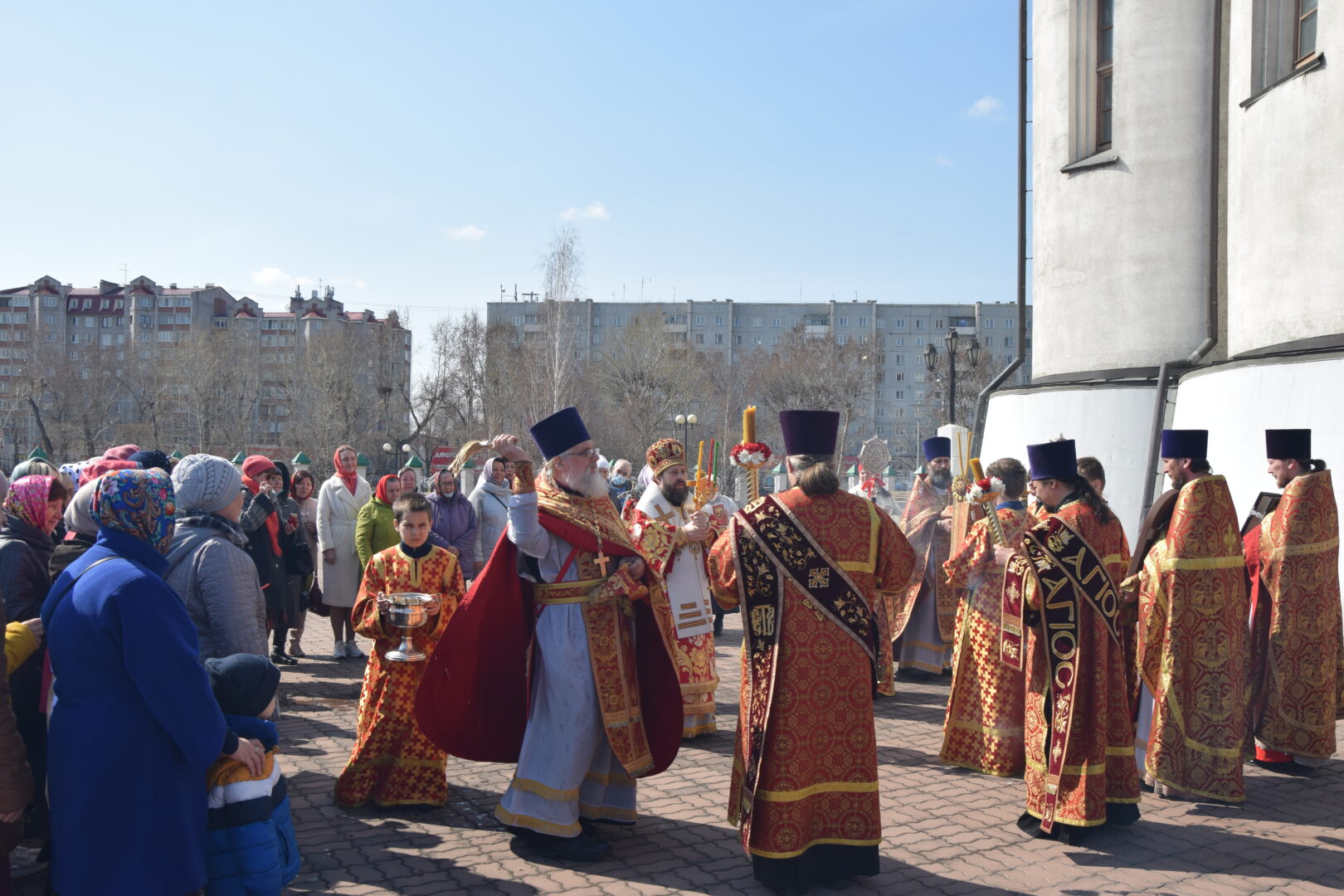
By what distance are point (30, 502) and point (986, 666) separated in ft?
16.8

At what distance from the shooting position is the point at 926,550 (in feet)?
32.9

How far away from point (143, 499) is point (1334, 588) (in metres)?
6.65

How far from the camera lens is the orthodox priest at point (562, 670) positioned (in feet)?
16.2

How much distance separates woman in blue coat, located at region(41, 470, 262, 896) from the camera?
11.0 ft

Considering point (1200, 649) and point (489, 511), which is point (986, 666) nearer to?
point (1200, 649)

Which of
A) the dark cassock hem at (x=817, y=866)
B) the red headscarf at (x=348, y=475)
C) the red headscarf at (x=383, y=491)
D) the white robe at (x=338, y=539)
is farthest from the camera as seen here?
the red headscarf at (x=348, y=475)

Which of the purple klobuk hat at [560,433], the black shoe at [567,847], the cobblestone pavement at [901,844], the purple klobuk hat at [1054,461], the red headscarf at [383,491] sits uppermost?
the purple klobuk hat at [560,433]

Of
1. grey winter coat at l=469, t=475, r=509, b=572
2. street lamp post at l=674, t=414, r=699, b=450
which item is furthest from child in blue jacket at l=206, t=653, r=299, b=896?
street lamp post at l=674, t=414, r=699, b=450

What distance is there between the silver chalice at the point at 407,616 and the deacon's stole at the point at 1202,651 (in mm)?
3989

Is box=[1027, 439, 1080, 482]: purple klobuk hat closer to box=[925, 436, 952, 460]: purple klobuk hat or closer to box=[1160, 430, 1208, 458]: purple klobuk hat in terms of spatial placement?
box=[1160, 430, 1208, 458]: purple klobuk hat

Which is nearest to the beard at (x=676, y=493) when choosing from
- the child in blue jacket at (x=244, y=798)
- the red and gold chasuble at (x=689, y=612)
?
the red and gold chasuble at (x=689, y=612)

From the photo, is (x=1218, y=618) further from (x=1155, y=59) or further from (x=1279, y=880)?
(x=1155, y=59)

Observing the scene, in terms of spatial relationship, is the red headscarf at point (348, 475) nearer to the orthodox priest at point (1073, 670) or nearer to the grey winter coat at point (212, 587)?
the grey winter coat at point (212, 587)

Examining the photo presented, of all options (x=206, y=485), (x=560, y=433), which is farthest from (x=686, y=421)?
(x=206, y=485)
